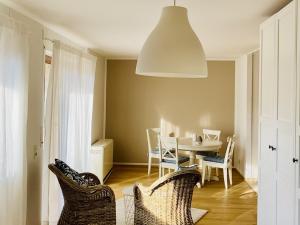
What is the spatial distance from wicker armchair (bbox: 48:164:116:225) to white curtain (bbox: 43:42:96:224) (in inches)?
28.9

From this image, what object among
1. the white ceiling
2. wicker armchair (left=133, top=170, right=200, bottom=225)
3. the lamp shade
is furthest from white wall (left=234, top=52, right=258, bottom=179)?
the lamp shade

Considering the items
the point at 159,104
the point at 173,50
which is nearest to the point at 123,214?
the point at 173,50

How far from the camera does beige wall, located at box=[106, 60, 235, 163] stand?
22.9ft

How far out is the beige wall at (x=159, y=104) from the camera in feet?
22.9

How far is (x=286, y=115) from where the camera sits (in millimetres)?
2639

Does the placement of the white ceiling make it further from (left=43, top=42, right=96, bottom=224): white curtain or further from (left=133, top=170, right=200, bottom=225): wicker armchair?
(left=133, top=170, right=200, bottom=225): wicker armchair

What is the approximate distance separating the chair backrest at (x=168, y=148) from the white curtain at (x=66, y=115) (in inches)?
52.8

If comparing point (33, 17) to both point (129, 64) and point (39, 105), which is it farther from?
point (129, 64)

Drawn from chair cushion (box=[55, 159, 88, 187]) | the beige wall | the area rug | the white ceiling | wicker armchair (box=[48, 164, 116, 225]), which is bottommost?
the area rug

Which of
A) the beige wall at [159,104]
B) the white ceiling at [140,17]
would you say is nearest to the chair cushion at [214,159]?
the beige wall at [159,104]

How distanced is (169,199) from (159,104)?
412 centimetres

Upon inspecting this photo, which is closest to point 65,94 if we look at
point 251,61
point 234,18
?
point 234,18

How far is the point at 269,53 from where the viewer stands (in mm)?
3109

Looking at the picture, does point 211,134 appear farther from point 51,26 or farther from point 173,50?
point 173,50
